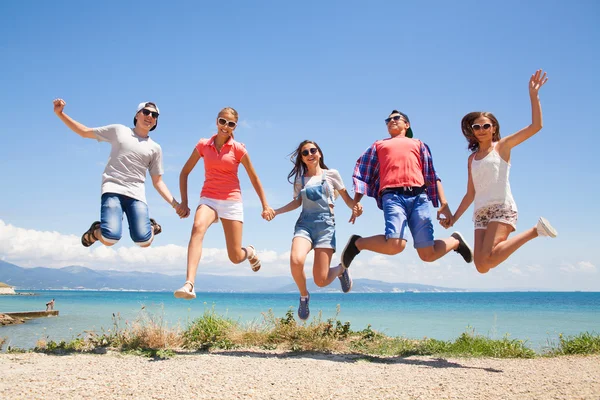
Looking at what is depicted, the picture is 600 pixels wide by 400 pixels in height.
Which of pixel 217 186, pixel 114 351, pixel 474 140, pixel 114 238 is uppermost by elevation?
pixel 474 140

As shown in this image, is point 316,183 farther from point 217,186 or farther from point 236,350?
point 236,350

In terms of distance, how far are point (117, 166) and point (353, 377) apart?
14.7 ft

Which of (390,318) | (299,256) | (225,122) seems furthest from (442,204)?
(390,318)

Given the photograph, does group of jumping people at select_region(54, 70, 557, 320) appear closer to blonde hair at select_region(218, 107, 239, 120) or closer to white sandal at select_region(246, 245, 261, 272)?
blonde hair at select_region(218, 107, 239, 120)

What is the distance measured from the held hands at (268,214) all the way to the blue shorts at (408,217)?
1.75 metres

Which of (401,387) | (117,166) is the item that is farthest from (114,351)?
(401,387)

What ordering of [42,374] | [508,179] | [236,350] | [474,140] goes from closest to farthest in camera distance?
[42,374] < [508,179] < [474,140] < [236,350]

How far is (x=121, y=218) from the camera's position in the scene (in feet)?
22.0

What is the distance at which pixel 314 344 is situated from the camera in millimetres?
7574

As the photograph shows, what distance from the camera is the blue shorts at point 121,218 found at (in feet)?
21.5

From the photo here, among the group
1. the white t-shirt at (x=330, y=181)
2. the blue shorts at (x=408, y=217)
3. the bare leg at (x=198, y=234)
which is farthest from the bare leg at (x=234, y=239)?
the blue shorts at (x=408, y=217)

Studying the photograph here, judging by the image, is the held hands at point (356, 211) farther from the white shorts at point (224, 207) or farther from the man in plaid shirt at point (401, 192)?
the white shorts at point (224, 207)

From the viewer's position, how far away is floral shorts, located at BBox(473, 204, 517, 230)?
6.18m

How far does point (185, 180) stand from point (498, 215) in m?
4.74
